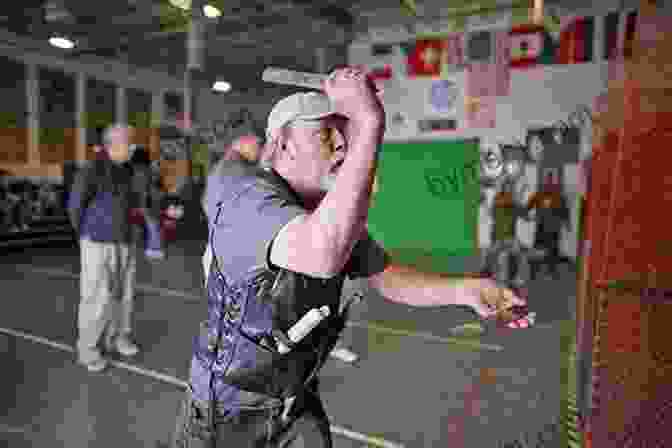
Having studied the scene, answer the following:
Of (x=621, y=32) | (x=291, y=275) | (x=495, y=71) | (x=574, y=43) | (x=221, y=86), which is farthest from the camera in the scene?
(x=574, y=43)

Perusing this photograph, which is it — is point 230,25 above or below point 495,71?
below

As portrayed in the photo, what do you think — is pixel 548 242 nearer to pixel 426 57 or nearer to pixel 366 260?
pixel 426 57

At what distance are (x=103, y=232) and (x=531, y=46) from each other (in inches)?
117

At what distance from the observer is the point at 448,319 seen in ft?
12.9

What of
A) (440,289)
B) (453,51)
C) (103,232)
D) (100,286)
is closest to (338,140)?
(440,289)

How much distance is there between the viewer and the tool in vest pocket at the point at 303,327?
3.13 ft

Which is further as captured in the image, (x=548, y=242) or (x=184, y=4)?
(x=548, y=242)

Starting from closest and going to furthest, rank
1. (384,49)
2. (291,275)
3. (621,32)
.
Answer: (291,275), (384,49), (621,32)

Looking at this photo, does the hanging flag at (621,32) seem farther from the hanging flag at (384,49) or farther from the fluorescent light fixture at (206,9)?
the fluorescent light fixture at (206,9)

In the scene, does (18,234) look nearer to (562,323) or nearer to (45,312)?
(45,312)

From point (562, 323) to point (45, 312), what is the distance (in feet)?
14.8

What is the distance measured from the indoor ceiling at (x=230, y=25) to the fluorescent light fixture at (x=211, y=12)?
2cm

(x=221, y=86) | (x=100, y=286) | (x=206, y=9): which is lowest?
(x=100, y=286)

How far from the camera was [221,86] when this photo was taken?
1.07 meters
